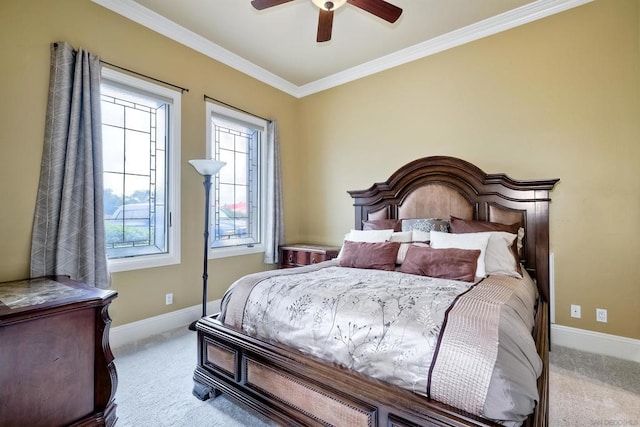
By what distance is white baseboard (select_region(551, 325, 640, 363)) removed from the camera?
97.7 inches

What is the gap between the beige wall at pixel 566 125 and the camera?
253cm

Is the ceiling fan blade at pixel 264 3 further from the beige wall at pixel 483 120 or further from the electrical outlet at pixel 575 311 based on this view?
the electrical outlet at pixel 575 311

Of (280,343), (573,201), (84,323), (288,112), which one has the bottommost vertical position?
(280,343)

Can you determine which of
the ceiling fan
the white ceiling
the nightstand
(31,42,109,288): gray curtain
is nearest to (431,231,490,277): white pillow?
the nightstand

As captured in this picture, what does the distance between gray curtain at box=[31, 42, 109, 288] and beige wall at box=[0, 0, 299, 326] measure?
3.3 inches

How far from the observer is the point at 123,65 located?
2.81m

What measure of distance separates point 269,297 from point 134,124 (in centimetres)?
234

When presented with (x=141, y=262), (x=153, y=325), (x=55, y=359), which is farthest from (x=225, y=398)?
(x=141, y=262)

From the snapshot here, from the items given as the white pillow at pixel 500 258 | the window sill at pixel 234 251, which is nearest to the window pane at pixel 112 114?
the window sill at pixel 234 251

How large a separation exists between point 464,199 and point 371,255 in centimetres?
125

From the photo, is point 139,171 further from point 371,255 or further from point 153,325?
point 371,255

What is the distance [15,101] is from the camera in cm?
225

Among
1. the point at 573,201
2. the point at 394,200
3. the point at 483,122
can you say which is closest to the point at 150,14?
the point at 394,200

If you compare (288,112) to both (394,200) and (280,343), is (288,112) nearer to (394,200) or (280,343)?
(394,200)
